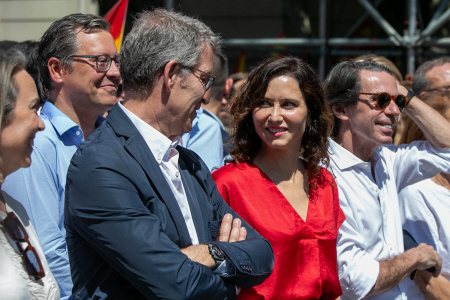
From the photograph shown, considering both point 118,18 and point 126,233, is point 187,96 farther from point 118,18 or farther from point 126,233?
point 118,18

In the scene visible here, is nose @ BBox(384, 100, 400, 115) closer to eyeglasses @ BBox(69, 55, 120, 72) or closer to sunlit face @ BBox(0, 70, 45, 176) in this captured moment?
eyeglasses @ BBox(69, 55, 120, 72)

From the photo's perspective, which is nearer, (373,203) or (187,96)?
(187,96)

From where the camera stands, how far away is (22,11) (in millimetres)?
8281

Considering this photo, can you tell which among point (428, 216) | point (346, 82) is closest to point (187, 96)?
point (346, 82)

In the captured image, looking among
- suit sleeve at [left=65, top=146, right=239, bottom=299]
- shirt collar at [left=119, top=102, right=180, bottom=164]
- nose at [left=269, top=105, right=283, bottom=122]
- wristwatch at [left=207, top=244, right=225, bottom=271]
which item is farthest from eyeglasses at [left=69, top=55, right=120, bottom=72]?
wristwatch at [left=207, top=244, right=225, bottom=271]

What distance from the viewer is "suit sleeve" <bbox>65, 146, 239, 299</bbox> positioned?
1603 millimetres

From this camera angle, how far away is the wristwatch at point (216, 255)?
1805mm

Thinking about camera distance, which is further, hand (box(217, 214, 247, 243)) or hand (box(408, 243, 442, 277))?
hand (box(408, 243, 442, 277))

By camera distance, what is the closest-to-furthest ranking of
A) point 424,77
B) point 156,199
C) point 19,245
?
1. point 19,245
2. point 156,199
3. point 424,77

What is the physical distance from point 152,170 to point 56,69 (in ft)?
4.33

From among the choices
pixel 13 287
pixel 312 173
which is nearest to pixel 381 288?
pixel 312 173

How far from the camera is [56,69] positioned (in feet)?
9.10

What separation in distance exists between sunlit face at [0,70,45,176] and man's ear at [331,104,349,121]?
2057 millimetres

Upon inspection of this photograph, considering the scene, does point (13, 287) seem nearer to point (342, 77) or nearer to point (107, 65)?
point (107, 65)
